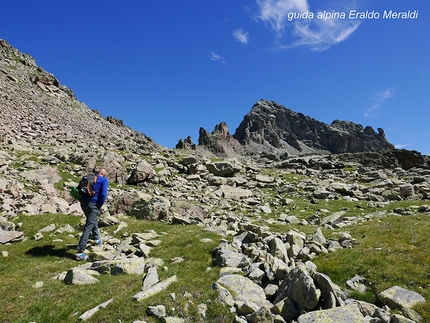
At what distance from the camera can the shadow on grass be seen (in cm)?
1352

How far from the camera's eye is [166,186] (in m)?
36.1

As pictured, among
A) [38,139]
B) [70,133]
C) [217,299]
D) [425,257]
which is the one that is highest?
[70,133]

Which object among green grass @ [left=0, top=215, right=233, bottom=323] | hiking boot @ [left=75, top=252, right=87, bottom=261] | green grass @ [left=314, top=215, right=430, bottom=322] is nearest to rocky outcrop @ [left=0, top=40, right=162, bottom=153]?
green grass @ [left=0, top=215, right=233, bottom=323]

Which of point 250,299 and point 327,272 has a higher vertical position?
point 327,272

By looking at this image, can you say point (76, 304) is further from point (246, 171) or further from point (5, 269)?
point (246, 171)

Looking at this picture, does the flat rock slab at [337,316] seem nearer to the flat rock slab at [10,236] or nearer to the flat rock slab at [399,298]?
the flat rock slab at [399,298]

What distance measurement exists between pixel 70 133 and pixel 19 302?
56.1 meters

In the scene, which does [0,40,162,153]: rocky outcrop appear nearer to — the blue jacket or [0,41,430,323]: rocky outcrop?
[0,41,430,323]: rocky outcrop

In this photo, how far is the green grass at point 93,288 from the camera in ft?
26.1

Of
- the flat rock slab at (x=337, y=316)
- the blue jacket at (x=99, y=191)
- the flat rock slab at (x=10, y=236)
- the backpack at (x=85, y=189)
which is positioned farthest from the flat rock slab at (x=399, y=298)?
the flat rock slab at (x=10, y=236)

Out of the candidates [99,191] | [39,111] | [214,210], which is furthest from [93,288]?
[39,111]

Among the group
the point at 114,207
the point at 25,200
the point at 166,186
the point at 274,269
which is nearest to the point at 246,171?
the point at 166,186

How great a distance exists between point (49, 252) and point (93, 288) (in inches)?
242

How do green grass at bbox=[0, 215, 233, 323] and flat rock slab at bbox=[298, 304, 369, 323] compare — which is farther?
green grass at bbox=[0, 215, 233, 323]
